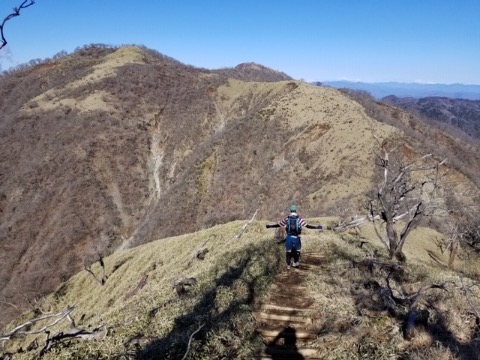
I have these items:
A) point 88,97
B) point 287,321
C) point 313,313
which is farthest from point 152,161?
point 287,321

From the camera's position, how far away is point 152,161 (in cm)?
9000

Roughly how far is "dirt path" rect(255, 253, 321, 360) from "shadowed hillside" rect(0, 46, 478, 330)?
97.2ft

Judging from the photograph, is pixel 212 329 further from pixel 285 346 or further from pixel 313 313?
Result: pixel 313 313

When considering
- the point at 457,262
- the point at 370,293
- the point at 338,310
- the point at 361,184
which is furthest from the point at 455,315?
the point at 361,184

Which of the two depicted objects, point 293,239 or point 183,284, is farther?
point 293,239

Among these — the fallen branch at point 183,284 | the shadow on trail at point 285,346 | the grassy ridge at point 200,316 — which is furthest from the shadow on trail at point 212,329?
the fallen branch at point 183,284

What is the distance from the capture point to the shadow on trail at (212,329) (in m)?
9.37

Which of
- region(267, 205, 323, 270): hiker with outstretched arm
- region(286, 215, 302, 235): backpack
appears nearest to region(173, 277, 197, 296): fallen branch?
region(267, 205, 323, 270): hiker with outstretched arm

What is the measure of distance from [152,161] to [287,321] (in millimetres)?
82079

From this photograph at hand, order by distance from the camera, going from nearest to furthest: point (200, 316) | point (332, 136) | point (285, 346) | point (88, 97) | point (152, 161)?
point (285, 346) → point (200, 316) → point (332, 136) → point (152, 161) → point (88, 97)

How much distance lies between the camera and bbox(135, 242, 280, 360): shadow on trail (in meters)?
9.37

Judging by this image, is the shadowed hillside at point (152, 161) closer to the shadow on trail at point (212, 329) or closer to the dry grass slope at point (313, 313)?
the dry grass slope at point (313, 313)

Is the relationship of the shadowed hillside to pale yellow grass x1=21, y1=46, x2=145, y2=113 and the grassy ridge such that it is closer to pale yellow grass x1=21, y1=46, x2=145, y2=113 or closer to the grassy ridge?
pale yellow grass x1=21, y1=46, x2=145, y2=113

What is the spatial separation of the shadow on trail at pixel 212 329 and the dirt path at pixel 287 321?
1.38ft
